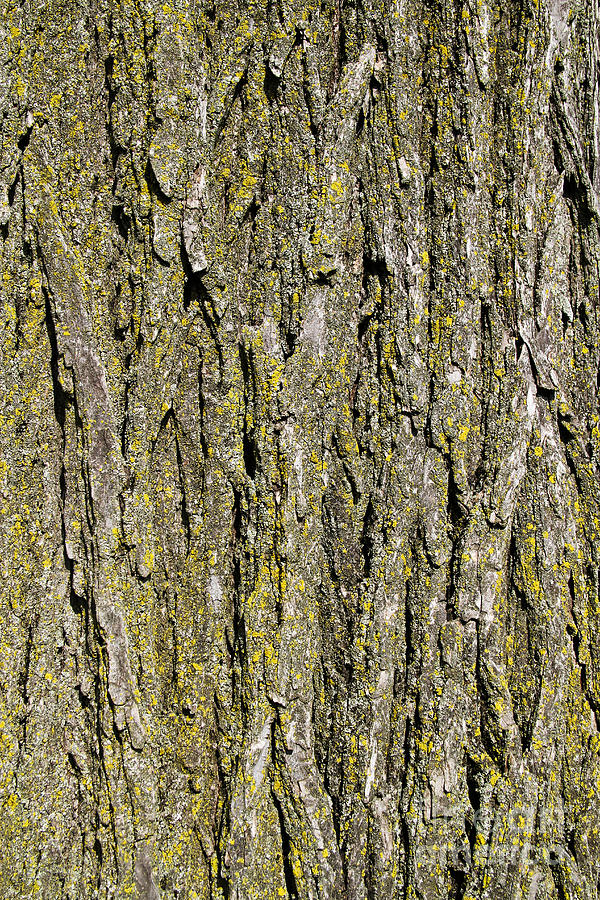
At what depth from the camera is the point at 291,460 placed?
1550 millimetres

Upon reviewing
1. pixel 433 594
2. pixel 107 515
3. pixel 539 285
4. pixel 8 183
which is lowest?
pixel 433 594

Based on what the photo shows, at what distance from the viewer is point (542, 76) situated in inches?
63.1

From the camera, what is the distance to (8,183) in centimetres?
161

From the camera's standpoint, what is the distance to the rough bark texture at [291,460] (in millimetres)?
1540

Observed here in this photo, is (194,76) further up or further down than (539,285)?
further up

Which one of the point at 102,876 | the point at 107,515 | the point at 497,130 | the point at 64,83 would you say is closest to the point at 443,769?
the point at 102,876

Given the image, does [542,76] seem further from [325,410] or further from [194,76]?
[325,410]

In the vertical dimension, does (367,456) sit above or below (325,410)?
below

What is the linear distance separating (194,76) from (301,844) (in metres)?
A: 2.07

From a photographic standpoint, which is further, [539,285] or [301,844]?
[539,285]

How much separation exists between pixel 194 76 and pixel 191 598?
142cm

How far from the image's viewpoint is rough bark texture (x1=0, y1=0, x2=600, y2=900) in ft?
5.05

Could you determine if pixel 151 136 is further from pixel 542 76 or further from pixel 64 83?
pixel 542 76

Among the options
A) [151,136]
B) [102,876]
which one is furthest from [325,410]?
[102,876]
